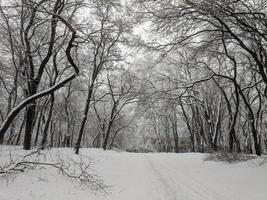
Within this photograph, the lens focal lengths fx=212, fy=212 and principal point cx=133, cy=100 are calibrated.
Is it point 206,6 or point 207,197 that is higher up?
point 206,6

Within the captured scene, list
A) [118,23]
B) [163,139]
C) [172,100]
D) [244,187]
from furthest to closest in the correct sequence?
[163,139] → [172,100] → [118,23] → [244,187]

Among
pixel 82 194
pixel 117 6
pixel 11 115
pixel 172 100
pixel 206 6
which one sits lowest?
pixel 82 194

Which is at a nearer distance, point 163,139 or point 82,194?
point 82,194

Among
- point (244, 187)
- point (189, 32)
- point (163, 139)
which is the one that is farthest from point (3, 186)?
point (163, 139)

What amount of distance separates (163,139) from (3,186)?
4217 centimetres

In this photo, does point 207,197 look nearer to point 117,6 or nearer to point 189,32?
point 189,32

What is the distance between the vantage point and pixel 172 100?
13102 millimetres

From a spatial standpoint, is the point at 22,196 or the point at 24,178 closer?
the point at 22,196

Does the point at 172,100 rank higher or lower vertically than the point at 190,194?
higher

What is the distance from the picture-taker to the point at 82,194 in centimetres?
554

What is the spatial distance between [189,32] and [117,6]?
11.1 feet

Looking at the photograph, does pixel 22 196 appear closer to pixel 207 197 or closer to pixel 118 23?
pixel 207 197

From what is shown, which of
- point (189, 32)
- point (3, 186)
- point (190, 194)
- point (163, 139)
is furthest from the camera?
point (163, 139)

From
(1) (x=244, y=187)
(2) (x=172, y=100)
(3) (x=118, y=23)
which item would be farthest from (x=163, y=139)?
(1) (x=244, y=187)
